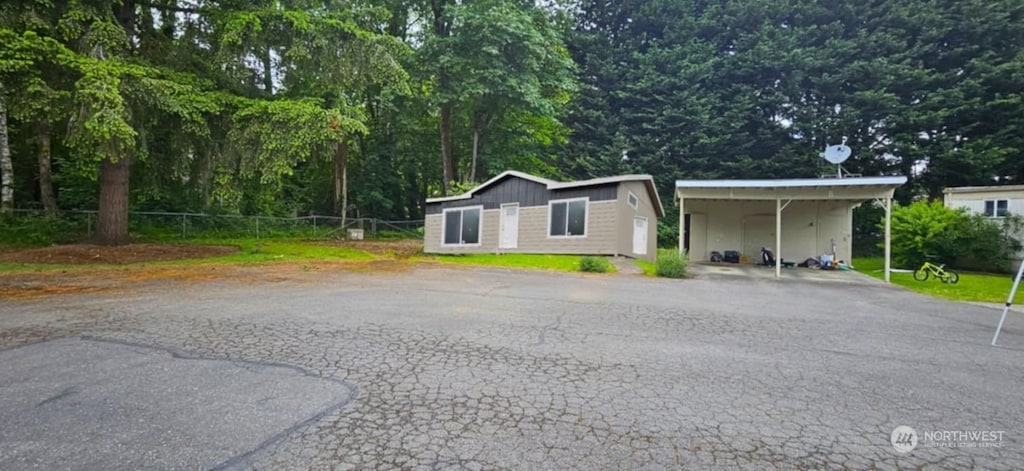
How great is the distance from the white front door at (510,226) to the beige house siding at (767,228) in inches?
266

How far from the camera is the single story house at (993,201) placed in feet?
58.4

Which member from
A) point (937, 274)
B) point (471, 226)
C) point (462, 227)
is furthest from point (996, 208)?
point (462, 227)

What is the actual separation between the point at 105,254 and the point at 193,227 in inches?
345

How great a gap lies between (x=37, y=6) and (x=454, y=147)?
19.5m

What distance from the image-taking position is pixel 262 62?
16.2 metres

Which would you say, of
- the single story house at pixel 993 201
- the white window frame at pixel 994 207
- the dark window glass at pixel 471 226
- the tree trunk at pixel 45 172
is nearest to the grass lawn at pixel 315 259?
the dark window glass at pixel 471 226

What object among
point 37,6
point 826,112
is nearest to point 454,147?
point 37,6

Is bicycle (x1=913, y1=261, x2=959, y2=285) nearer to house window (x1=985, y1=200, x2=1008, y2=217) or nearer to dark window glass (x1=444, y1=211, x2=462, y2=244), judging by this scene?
house window (x1=985, y1=200, x2=1008, y2=217)

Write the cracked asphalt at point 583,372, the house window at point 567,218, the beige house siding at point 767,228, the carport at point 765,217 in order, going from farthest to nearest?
the beige house siding at point 767,228
the house window at point 567,218
the carport at point 765,217
the cracked asphalt at point 583,372

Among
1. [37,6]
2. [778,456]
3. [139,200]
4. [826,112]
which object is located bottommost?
[778,456]

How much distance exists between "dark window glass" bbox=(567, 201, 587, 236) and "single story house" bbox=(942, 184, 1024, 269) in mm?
15873

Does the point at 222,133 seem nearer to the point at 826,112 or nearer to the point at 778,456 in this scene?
the point at 778,456

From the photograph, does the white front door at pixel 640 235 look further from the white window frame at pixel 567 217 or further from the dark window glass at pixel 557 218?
the dark window glass at pixel 557 218

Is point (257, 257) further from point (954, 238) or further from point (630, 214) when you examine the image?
point (954, 238)
